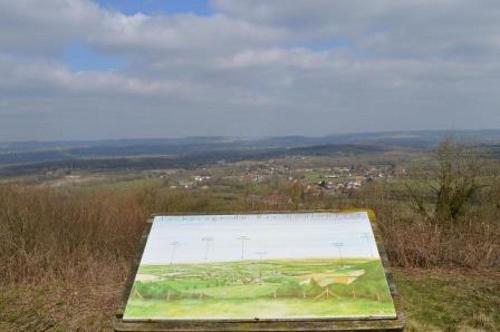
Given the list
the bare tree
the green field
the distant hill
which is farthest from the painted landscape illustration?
the distant hill

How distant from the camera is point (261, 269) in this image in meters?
4.28

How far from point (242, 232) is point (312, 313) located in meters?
1.19

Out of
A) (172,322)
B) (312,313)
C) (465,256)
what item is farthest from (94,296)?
(465,256)

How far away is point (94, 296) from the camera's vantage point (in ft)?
26.8

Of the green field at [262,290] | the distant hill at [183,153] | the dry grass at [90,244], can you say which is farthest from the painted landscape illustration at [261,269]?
the distant hill at [183,153]

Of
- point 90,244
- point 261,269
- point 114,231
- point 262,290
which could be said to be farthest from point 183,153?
point 262,290

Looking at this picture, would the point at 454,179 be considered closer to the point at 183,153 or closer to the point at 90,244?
the point at 90,244

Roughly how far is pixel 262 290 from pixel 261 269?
267 mm

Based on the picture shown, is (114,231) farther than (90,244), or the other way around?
(114,231)

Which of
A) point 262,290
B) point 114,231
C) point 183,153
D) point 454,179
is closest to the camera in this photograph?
point 262,290

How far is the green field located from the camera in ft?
12.7

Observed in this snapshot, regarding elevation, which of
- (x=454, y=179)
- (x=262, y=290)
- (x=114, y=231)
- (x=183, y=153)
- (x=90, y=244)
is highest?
(x=262, y=290)

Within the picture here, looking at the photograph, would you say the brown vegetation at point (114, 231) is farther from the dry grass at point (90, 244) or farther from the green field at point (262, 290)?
the green field at point (262, 290)

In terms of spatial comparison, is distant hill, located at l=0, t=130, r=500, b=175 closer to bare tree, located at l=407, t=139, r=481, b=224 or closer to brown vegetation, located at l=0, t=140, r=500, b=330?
bare tree, located at l=407, t=139, r=481, b=224
